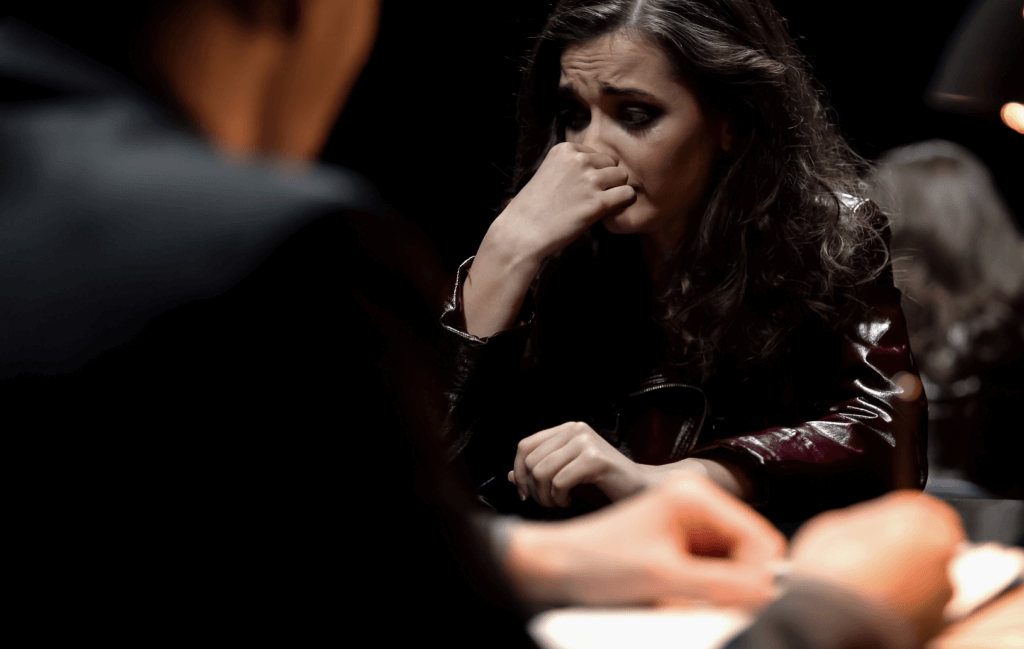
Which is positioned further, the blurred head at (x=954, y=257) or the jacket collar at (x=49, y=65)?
the blurred head at (x=954, y=257)

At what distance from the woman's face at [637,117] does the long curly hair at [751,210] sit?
1.7 inches

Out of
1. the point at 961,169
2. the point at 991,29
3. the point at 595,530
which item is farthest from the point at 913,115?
the point at 595,530

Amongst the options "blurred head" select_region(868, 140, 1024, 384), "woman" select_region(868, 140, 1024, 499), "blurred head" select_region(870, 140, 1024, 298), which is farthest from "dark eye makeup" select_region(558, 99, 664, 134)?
"blurred head" select_region(870, 140, 1024, 298)

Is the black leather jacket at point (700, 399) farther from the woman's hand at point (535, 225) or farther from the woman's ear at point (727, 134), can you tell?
the woman's ear at point (727, 134)

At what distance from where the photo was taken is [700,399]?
1.17 meters

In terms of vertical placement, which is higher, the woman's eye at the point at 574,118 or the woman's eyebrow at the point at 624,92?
the woman's eyebrow at the point at 624,92

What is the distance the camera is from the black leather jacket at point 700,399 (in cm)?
101

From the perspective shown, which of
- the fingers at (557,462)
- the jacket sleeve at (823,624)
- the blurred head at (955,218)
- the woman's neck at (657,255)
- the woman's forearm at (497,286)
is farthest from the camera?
the blurred head at (955,218)

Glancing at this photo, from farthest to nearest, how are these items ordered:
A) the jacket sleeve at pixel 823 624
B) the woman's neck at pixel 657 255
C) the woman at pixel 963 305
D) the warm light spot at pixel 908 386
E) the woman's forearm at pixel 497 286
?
the woman at pixel 963 305
the woman's neck at pixel 657 255
the warm light spot at pixel 908 386
the woman's forearm at pixel 497 286
the jacket sleeve at pixel 823 624

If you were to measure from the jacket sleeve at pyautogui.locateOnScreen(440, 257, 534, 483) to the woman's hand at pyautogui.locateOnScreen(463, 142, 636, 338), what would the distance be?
0.02 m

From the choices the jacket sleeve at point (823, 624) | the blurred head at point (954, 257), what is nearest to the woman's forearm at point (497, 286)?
the jacket sleeve at point (823, 624)

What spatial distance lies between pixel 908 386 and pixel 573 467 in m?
0.54

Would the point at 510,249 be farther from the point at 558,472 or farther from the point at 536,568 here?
the point at 536,568

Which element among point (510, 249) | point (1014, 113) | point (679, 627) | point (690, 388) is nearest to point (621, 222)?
point (510, 249)
